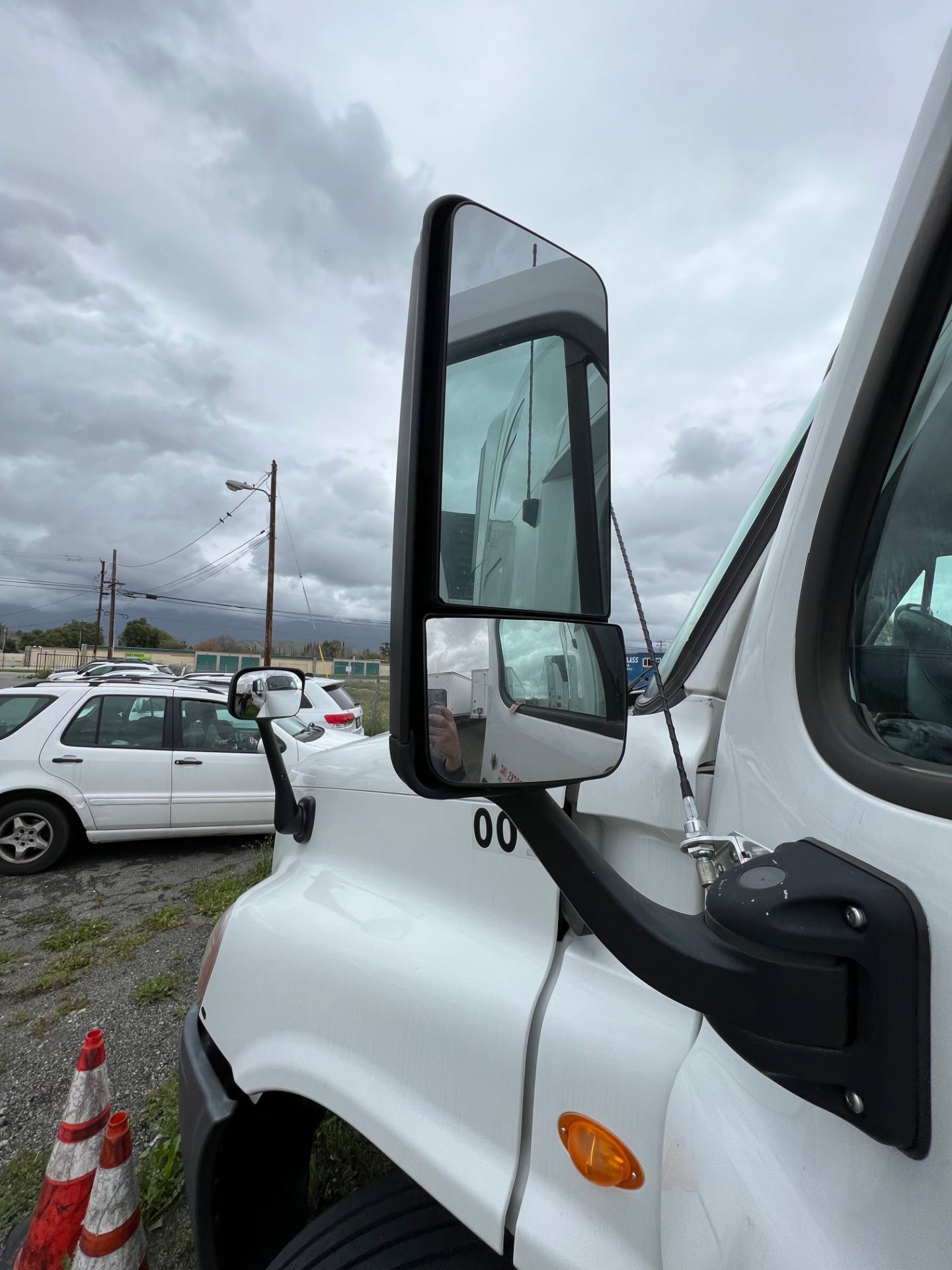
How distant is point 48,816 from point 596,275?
682 centimetres

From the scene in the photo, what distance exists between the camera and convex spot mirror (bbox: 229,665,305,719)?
1.85m

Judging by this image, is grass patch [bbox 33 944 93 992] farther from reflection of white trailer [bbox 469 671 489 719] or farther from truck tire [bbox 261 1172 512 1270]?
reflection of white trailer [bbox 469 671 489 719]

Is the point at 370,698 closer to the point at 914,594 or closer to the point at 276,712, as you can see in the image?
the point at 276,712

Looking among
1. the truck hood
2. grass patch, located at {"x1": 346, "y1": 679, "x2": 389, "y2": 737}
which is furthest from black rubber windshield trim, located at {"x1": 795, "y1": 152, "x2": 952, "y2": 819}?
grass patch, located at {"x1": 346, "y1": 679, "x2": 389, "y2": 737}

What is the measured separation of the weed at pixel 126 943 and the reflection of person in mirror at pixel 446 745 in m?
4.68

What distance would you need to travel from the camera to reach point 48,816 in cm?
599

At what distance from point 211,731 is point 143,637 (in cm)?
7489

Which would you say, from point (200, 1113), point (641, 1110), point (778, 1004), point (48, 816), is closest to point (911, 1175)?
point (778, 1004)

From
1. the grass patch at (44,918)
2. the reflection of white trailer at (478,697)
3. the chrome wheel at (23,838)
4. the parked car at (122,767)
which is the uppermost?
the reflection of white trailer at (478,697)

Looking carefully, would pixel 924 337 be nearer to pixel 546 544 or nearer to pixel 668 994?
pixel 546 544

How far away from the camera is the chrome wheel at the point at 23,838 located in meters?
5.89

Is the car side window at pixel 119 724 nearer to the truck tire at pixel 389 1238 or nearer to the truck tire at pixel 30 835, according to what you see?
the truck tire at pixel 30 835

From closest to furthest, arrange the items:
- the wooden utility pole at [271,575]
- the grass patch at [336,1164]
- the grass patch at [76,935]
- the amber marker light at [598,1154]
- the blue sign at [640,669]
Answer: the amber marker light at [598,1154]
the blue sign at [640,669]
the grass patch at [336,1164]
the grass patch at [76,935]
the wooden utility pole at [271,575]

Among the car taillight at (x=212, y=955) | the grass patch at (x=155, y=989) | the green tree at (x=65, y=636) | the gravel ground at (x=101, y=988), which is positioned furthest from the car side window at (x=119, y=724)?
the green tree at (x=65, y=636)
